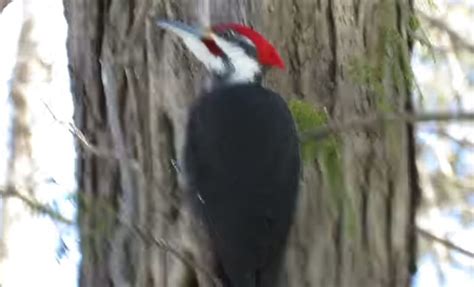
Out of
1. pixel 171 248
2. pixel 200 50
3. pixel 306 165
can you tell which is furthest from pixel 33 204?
pixel 306 165

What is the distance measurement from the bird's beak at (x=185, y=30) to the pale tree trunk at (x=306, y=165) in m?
0.10

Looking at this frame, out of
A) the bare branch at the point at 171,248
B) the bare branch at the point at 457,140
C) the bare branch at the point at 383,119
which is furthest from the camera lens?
the bare branch at the point at 457,140

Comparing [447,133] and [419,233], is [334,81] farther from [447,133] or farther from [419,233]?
[447,133]

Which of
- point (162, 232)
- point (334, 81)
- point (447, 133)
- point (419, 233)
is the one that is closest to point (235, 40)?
point (334, 81)

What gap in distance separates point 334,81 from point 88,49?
559mm

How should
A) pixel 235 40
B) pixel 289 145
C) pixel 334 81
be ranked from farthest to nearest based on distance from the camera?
pixel 334 81
pixel 235 40
pixel 289 145

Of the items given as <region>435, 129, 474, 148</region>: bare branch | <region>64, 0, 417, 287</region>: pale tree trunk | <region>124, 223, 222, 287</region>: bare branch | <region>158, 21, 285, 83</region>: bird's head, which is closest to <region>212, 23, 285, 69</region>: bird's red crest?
<region>158, 21, 285, 83</region>: bird's head

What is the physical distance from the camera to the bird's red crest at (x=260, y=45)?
7.23 feet

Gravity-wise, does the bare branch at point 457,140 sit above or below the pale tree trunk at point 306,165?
above

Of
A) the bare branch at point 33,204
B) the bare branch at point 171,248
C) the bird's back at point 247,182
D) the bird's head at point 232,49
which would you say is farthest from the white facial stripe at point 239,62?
the bare branch at point 33,204

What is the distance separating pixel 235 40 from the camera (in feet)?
7.35

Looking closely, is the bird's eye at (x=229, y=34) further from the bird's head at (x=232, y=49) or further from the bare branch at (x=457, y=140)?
the bare branch at (x=457, y=140)

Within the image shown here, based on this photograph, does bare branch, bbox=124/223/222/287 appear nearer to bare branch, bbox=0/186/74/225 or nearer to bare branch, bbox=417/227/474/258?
bare branch, bbox=0/186/74/225

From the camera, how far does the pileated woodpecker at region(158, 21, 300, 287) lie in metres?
2.07
